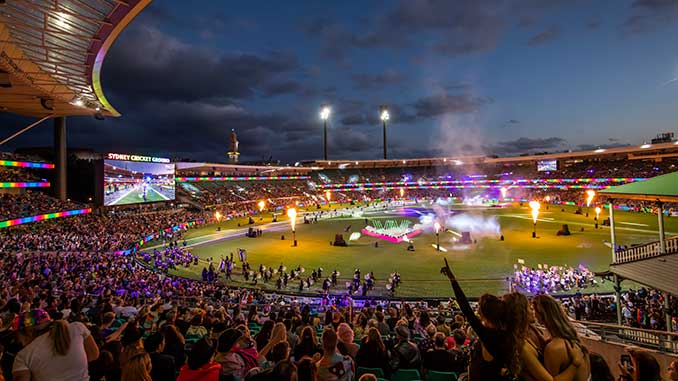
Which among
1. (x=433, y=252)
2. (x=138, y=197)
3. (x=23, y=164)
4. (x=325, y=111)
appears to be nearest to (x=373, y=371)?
(x=433, y=252)

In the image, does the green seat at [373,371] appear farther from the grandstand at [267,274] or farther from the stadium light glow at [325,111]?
the stadium light glow at [325,111]

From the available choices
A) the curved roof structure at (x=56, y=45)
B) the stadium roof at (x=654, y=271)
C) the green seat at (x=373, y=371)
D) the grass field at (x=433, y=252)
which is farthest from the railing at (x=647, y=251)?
the curved roof structure at (x=56, y=45)

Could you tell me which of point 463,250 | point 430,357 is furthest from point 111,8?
point 463,250

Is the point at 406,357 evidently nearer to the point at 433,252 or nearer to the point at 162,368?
the point at 162,368

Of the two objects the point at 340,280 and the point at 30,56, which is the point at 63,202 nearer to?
the point at 30,56

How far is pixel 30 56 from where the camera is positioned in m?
20.4

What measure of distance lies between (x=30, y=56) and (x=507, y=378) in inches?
1101

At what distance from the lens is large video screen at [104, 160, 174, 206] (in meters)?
49.7

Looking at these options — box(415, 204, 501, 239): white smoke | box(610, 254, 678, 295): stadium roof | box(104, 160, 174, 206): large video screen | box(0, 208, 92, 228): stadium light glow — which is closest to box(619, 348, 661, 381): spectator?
box(610, 254, 678, 295): stadium roof

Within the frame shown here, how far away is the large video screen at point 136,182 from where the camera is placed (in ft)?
163

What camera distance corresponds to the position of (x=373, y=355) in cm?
504

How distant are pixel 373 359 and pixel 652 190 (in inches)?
590

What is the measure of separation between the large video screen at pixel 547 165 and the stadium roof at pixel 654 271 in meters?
96.4

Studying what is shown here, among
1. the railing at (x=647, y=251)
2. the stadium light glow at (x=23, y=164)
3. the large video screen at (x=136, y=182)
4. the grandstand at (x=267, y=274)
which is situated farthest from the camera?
the large video screen at (x=136, y=182)
